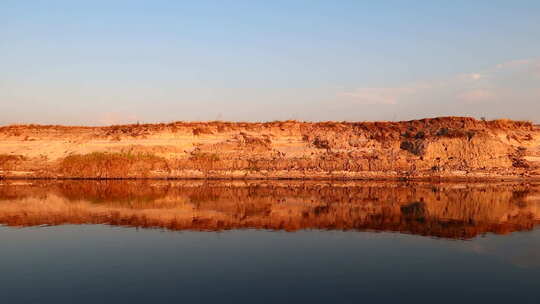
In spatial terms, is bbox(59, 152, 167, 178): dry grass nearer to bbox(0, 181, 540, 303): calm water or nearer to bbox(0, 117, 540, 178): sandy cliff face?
bbox(0, 117, 540, 178): sandy cliff face

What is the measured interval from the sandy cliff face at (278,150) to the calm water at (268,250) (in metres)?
15.4

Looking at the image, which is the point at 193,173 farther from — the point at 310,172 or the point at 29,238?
the point at 29,238

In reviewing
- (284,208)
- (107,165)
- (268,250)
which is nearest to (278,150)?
(107,165)

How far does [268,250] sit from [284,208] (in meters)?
7.93

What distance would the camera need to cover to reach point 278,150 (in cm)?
4244

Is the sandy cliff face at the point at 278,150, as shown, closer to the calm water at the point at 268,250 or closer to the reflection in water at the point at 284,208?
the reflection in water at the point at 284,208

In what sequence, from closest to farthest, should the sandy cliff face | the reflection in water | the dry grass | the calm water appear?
the calm water → the reflection in water → the dry grass → the sandy cliff face

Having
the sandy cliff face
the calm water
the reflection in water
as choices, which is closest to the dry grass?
the sandy cliff face

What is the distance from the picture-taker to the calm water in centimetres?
883

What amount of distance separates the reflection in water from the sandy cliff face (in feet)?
31.9

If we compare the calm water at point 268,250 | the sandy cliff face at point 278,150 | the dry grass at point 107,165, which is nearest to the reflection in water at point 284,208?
the calm water at point 268,250

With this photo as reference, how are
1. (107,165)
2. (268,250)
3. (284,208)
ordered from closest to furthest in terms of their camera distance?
(268,250) < (284,208) < (107,165)

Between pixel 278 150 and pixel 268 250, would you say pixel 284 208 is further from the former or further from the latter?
pixel 278 150

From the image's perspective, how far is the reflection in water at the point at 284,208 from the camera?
54.0 ft
